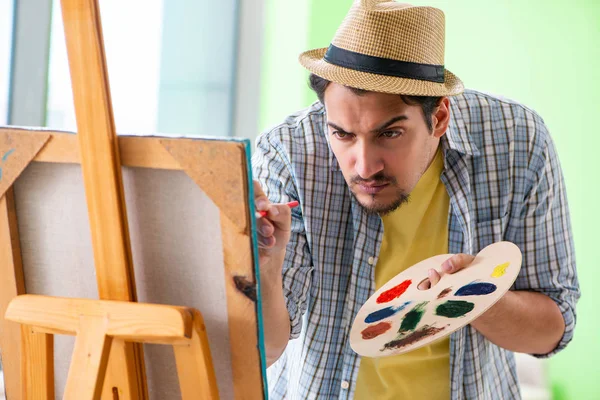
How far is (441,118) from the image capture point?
1702 mm

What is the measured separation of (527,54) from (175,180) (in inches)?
122

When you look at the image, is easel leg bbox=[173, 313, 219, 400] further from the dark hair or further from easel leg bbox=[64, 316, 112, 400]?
the dark hair

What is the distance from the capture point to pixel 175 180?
3.67 ft

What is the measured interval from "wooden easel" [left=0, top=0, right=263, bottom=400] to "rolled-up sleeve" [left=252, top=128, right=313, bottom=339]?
50 centimetres

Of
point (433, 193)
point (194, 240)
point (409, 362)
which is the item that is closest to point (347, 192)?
point (433, 193)

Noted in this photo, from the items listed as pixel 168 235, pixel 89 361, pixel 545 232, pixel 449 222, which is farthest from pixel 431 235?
pixel 89 361

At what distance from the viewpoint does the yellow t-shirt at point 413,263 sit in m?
1.73

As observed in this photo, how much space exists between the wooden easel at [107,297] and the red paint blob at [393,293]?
355 mm

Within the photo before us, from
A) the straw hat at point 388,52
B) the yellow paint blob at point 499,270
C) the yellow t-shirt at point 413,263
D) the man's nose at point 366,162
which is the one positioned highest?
the straw hat at point 388,52

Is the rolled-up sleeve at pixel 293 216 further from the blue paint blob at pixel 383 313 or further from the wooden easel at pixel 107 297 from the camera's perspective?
the wooden easel at pixel 107 297

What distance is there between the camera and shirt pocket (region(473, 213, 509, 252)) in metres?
1.76

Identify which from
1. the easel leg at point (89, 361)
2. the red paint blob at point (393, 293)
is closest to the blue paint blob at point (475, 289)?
the red paint blob at point (393, 293)

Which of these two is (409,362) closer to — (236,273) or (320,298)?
(320,298)

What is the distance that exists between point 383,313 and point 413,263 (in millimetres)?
368
